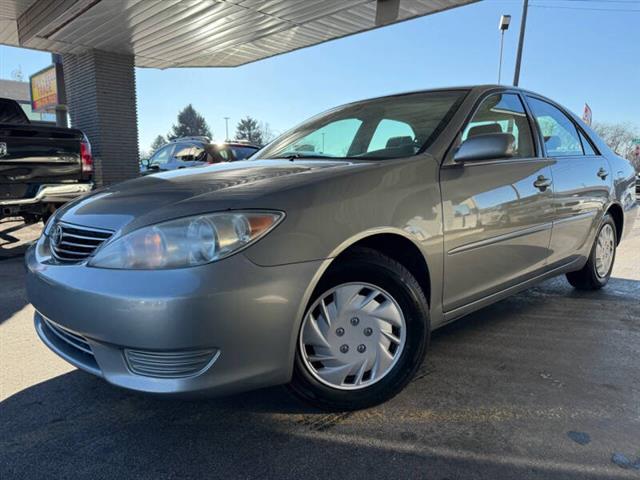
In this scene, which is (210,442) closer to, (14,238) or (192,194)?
(192,194)

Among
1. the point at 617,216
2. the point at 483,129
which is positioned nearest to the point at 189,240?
the point at 483,129

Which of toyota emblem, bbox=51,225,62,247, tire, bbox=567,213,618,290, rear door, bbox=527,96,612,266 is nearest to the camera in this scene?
toyota emblem, bbox=51,225,62,247

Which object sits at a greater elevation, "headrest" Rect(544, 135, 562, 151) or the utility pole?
the utility pole

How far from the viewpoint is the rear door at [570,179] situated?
3.22m

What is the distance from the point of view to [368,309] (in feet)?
6.97

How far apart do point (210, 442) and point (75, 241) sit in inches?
40.4

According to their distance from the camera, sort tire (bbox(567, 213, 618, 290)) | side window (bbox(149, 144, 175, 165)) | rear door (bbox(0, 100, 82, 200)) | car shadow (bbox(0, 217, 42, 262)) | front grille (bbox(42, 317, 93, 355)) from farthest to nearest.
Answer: side window (bbox(149, 144, 175, 165))
car shadow (bbox(0, 217, 42, 262))
rear door (bbox(0, 100, 82, 200))
tire (bbox(567, 213, 618, 290))
front grille (bbox(42, 317, 93, 355))

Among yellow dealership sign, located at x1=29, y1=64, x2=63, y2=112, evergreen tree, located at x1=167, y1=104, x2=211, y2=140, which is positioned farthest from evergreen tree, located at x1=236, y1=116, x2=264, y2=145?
yellow dealership sign, located at x1=29, y1=64, x2=63, y2=112

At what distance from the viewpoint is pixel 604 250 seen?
415cm

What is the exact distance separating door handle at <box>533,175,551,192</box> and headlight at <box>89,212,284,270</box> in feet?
6.18

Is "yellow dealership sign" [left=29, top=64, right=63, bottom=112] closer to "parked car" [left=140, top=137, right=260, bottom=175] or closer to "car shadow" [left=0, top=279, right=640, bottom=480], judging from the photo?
"parked car" [left=140, top=137, right=260, bottom=175]


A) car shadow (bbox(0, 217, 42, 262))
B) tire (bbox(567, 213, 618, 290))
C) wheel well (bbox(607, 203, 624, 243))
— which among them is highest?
wheel well (bbox(607, 203, 624, 243))

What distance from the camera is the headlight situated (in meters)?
1.73

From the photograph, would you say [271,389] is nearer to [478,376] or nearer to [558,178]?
[478,376]
